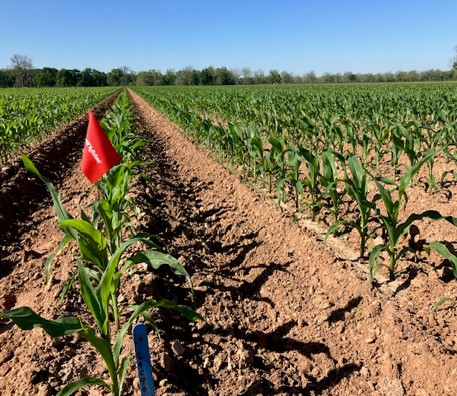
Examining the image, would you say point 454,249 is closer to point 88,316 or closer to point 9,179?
point 88,316

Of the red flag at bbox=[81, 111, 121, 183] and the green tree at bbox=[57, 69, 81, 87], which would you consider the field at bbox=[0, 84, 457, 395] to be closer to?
the red flag at bbox=[81, 111, 121, 183]

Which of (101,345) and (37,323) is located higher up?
(37,323)

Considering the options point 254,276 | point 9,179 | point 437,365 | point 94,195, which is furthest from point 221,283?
point 9,179

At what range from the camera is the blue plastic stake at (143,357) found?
1387 mm

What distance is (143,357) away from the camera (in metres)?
1.43

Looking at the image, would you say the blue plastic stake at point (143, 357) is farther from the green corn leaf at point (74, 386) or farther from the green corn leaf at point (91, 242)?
the green corn leaf at point (91, 242)

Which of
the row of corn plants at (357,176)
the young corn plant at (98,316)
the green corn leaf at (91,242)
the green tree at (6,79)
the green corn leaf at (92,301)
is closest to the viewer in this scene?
the young corn plant at (98,316)

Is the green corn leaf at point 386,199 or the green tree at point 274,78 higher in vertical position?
the green tree at point 274,78

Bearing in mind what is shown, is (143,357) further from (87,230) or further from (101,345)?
(87,230)

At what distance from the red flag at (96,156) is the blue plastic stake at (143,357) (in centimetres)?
110

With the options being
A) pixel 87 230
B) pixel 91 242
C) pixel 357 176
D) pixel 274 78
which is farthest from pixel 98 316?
pixel 274 78

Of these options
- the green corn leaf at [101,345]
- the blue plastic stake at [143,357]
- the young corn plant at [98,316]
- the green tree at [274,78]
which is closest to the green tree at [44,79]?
the green tree at [274,78]

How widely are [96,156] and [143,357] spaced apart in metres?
1.23

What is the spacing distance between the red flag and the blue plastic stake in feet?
3.62
